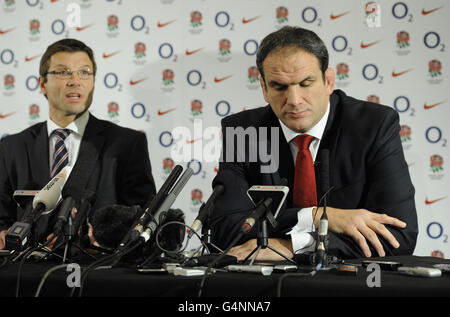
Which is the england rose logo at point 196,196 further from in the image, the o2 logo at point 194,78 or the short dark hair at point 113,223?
the short dark hair at point 113,223

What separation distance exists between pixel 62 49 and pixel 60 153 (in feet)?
2.23

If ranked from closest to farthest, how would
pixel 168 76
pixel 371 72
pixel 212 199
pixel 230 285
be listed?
pixel 230 285, pixel 212 199, pixel 371 72, pixel 168 76

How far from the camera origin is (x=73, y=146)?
3.38 m

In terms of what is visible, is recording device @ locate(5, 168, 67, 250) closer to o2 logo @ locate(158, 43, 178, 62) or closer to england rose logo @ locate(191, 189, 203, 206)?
england rose logo @ locate(191, 189, 203, 206)

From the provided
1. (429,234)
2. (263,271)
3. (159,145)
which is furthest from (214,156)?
(263,271)

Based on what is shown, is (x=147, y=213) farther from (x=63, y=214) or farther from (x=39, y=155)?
(x=39, y=155)

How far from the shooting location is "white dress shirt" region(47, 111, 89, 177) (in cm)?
335

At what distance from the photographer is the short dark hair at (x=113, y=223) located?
6.77 feet

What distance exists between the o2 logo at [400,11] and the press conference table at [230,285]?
2.11 m

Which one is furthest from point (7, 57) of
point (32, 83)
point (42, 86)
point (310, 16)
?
point (310, 16)

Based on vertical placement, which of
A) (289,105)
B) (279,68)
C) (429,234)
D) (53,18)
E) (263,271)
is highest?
(53,18)

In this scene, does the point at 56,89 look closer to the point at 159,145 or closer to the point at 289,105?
the point at 159,145

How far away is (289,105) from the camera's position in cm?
255

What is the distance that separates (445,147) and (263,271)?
6.96 feet
